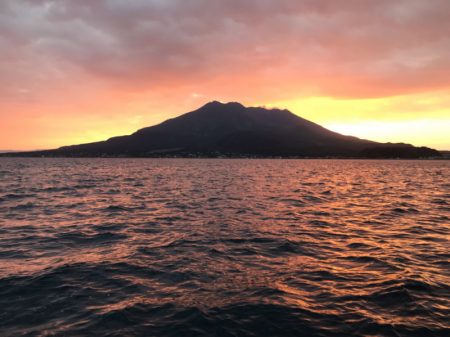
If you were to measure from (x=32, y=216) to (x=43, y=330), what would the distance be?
2174 centimetres

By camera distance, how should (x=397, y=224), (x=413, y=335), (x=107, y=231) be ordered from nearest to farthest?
(x=413, y=335)
(x=107, y=231)
(x=397, y=224)

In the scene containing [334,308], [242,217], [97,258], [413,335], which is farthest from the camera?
[242,217]

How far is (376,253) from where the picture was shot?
58.1 feet

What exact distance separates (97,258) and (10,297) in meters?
4.92

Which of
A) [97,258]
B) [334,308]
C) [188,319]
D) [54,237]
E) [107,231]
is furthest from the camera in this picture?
[107,231]

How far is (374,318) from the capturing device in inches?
413

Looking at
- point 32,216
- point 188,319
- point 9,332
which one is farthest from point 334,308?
point 32,216

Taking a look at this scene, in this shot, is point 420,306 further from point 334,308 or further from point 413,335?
point 334,308

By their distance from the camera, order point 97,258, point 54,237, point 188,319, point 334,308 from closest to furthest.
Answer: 1. point 188,319
2. point 334,308
3. point 97,258
4. point 54,237

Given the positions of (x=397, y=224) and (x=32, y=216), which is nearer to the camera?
(x=397, y=224)

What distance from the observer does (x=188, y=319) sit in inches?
412

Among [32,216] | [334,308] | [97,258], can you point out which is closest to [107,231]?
[97,258]

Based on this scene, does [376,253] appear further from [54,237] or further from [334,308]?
[54,237]

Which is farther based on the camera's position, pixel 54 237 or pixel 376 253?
pixel 54 237
